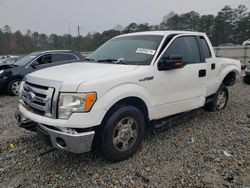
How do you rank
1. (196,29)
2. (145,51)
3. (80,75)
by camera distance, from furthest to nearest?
(196,29), (145,51), (80,75)

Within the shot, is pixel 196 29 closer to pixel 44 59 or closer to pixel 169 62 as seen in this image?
pixel 44 59

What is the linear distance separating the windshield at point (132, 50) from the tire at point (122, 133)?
2.75ft

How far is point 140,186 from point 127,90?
1.22 meters

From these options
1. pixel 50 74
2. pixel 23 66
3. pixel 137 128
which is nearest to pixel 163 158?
pixel 137 128

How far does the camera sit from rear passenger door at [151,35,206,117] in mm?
3490

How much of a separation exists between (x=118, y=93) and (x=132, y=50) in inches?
44.6

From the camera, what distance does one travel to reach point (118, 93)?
2.85m

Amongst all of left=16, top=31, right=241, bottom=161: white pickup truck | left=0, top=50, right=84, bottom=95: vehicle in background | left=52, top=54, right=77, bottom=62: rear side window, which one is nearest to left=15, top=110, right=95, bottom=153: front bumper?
left=16, top=31, right=241, bottom=161: white pickup truck

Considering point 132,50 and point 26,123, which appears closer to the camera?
point 26,123

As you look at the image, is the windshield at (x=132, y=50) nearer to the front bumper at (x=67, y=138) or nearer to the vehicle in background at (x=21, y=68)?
the front bumper at (x=67, y=138)

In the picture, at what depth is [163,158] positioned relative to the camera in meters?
3.25

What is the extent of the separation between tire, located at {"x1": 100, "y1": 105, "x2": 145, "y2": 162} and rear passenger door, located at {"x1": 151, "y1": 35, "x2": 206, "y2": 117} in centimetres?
49

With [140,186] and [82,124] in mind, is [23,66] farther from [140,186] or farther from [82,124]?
[140,186]

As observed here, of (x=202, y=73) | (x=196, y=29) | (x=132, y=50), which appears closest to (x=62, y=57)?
(x=132, y=50)
